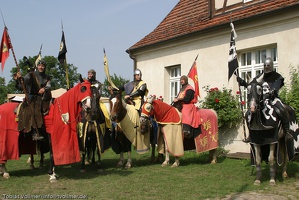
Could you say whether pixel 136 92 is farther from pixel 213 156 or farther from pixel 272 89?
pixel 272 89

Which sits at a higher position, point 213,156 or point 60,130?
point 60,130

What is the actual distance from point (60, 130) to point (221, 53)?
22.3ft

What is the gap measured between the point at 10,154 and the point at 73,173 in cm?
156

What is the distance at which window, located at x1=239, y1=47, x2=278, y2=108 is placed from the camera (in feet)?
35.8

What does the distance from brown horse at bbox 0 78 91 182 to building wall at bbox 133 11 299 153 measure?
5.81m

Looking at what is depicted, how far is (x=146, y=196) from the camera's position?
6.20m

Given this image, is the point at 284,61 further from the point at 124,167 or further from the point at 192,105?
the point at 124,167

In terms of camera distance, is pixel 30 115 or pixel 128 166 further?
pixel 128 166

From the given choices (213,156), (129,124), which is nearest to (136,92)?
(129,124)

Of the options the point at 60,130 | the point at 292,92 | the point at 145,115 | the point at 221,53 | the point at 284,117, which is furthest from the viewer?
the point at 221,53

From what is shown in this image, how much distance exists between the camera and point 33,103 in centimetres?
773

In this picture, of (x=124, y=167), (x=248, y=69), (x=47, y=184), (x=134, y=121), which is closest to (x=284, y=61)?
(x=248, y=69)

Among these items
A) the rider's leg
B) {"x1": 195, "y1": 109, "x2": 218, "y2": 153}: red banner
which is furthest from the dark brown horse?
the rider's leg

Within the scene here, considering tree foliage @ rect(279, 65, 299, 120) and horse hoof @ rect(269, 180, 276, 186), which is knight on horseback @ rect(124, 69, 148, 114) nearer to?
tree foliage @ rect(279, 65, 299, 120)
